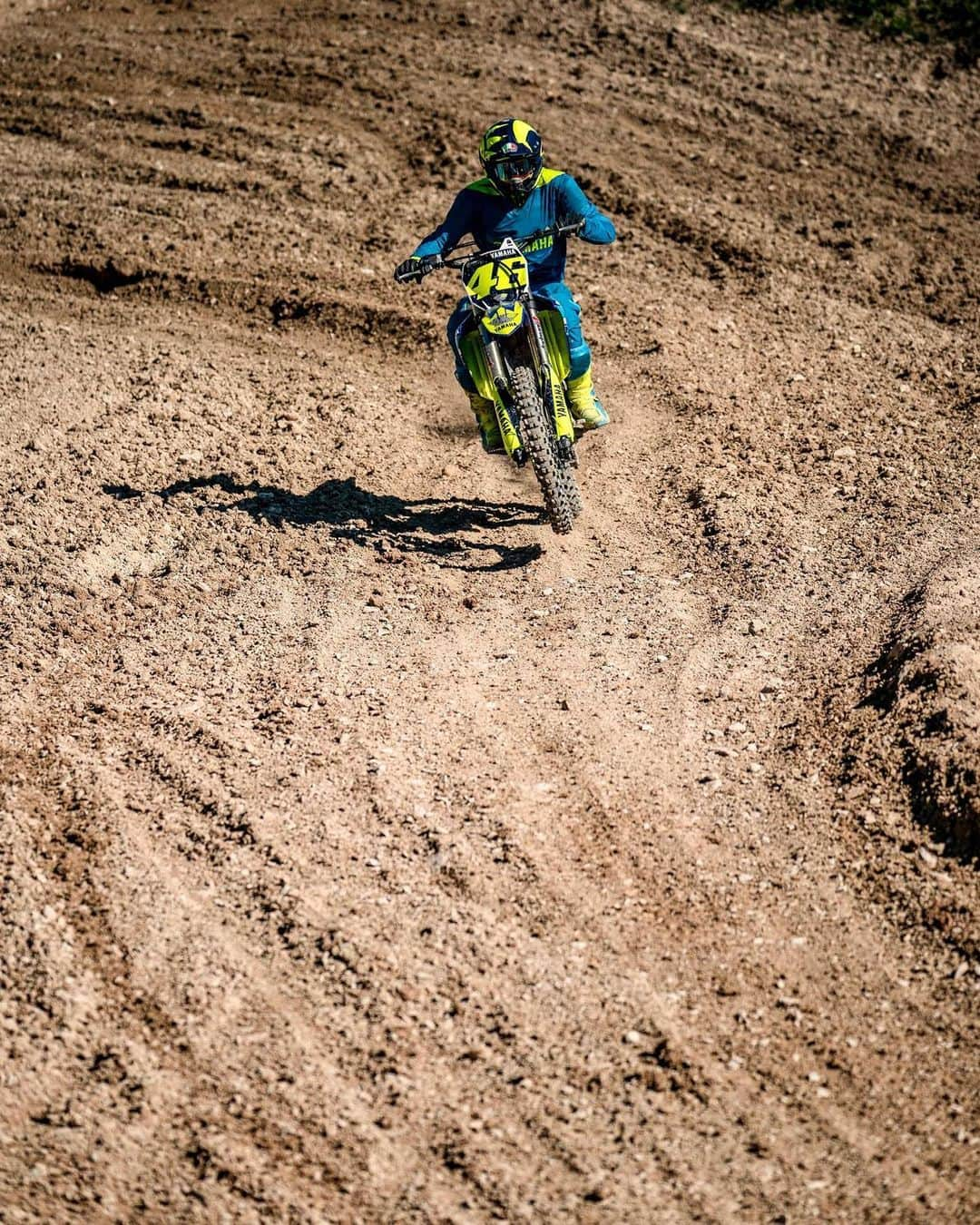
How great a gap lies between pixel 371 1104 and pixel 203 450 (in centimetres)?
572

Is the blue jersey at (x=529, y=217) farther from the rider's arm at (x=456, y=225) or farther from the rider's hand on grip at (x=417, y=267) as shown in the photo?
the rider's hand on grip at (x=417, y=267)

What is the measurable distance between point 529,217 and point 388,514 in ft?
7.21

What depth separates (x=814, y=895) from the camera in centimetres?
487

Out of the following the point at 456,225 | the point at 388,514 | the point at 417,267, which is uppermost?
the point at 456,225

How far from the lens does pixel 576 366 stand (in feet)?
24.6

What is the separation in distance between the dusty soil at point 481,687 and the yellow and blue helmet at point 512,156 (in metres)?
2.21

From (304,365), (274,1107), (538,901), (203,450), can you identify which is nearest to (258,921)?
(274,1107)

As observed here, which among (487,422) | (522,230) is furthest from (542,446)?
(522,230)

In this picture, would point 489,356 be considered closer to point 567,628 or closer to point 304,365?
point 567,628

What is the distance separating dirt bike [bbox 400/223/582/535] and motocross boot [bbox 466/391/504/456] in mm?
125

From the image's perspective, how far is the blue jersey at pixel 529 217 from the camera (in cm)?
727

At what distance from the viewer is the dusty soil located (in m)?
4.12

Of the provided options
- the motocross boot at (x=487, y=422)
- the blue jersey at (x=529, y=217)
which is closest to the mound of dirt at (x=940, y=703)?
the motocross boot at (x=487, y=422)

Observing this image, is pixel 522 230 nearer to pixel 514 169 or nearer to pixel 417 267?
pixel 514 169
